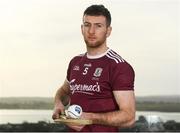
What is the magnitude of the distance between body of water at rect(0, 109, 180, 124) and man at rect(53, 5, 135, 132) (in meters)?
0.37

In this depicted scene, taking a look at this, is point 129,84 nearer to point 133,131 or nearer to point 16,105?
point 133,131

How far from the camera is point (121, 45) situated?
6.25 feet

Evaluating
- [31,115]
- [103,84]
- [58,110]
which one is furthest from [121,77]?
[31,115]

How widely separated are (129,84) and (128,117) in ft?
0.46

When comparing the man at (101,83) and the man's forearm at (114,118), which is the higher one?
the man at (101,83)

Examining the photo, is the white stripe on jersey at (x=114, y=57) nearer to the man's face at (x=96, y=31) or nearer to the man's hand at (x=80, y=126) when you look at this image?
the man's face at (x=96, y=31)

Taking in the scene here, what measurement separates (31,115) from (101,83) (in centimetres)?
69

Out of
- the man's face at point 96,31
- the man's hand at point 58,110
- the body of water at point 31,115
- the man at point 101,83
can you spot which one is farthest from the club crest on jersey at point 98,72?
the body of water at point 31,115

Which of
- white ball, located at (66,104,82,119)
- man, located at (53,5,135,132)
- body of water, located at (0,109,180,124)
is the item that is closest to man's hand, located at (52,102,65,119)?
man, located at (53,5,135,132)

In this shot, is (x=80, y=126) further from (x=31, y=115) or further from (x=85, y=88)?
(x=31, y=115)

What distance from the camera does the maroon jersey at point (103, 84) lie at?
4.52 feet

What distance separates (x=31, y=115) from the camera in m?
1.92

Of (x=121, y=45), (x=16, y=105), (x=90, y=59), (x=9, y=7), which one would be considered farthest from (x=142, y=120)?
(x=9, y=7)

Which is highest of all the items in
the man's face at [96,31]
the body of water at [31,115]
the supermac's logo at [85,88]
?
the man's face at [96,31]
